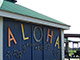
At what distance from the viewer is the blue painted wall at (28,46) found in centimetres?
761

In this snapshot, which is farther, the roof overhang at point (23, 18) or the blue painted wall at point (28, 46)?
the blue painted wall at point (28, 46)

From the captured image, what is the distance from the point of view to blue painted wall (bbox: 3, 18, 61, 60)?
25.0 feet

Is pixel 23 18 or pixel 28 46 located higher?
pixel 23 18

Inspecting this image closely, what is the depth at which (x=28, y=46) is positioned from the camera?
8727 millimetres

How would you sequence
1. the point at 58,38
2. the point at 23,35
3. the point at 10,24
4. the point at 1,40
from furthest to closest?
1. the point at 58,38
2. the point at 23,35
3. the point at 10,24
4. the point at 1,40

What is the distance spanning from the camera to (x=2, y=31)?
7.34 m

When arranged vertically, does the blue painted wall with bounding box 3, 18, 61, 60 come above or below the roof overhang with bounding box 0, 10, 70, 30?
Answer: below

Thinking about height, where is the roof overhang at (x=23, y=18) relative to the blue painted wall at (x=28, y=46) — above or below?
above

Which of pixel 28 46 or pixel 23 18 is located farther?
pixel 28 46

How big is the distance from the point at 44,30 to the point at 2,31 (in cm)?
295

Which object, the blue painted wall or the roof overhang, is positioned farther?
the blue painted wall

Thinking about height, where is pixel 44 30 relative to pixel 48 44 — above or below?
above

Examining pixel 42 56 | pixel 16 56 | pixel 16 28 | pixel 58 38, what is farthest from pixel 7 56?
pixel 58 38

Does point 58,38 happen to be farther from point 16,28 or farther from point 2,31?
point 2,31
